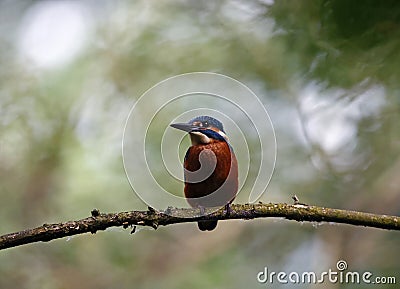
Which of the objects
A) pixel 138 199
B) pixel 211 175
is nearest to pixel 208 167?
pixel 211 175

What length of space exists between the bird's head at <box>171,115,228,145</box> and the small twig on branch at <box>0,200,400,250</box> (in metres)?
0.16

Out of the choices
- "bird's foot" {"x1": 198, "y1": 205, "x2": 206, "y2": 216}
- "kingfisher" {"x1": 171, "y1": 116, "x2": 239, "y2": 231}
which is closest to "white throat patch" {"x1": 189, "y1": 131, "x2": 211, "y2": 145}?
"kingfisher" {"x1": 171, "y1": 116, "x2": 239, "y2": 231}

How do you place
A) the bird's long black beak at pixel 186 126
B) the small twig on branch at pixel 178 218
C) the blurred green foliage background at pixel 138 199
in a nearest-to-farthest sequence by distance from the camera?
the small twig on branch at pixel 178 218
the bird's long black beak at pixel 186 126
the blurred green foliage background at pixel 138 199

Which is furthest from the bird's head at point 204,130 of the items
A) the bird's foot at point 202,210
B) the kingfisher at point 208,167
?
the bird's foot at point 202,210

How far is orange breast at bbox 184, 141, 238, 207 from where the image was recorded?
1216 mm

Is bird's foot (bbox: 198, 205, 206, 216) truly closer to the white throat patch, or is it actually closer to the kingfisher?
the kingfisher

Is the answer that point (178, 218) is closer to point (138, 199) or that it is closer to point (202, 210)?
point (202, 210)

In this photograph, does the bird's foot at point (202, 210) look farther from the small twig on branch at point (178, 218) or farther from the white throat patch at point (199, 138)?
the white throat patch at point (199, 138)

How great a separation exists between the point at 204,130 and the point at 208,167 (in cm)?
8

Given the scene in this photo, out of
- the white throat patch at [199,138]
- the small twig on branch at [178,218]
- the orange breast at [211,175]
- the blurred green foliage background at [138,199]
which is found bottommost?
the small twig on branch at [178,218]

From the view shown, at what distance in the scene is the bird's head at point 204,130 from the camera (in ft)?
4.07

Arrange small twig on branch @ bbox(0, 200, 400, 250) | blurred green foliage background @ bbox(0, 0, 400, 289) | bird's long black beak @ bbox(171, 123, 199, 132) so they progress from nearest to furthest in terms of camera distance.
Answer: small twig on branch @ bbox(0, 200, 400, 250) → bird's long black beak @ bbox(171, 123, 199, 132) → blurred green foliage background @ bbox(0, 0, 400, 289)

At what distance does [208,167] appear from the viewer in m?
1.25

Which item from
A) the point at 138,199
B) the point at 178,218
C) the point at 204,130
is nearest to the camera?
the point at 178,218
